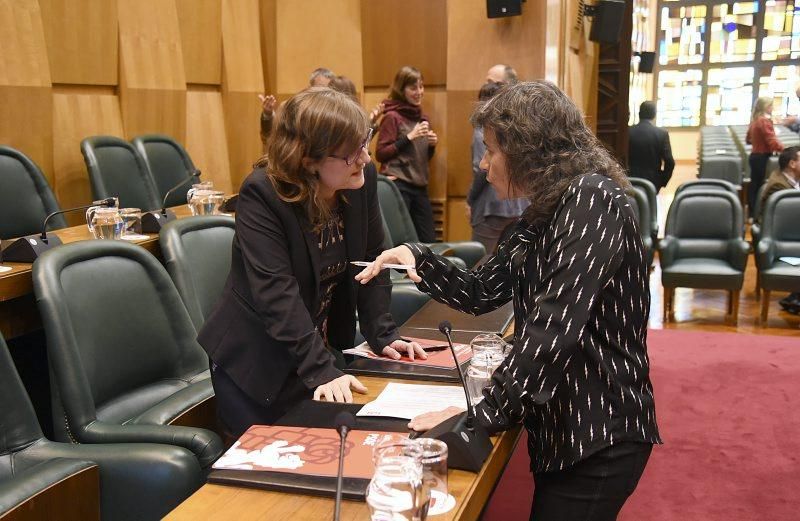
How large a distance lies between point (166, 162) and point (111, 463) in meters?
3.41

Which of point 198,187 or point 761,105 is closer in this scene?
point 198,187

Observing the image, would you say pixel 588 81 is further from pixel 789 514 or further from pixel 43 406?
pixel 43 406

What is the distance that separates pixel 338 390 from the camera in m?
1.54

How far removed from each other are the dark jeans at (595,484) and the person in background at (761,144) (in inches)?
284

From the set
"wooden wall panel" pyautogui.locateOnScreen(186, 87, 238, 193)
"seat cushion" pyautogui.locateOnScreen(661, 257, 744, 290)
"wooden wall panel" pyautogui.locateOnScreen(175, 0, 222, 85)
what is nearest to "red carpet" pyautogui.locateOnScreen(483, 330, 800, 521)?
"seat cushion" pyautogui.locateOnScreen(661, 257, 744, 290)

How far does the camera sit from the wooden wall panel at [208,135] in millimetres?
5324

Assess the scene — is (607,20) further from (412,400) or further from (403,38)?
(412,400)

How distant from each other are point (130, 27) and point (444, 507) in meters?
4.32

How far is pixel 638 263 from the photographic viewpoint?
1.31m

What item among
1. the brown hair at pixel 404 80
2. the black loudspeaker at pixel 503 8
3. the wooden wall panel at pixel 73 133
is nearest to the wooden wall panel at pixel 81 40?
the wooden wall panel at pixel 73 133

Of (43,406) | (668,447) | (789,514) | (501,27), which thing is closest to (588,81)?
(501,27)

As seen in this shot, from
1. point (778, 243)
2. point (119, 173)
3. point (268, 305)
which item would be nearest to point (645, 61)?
point (778, 243)

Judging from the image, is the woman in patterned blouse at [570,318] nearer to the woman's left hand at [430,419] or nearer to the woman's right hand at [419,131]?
the woman's left hand at [430,419]

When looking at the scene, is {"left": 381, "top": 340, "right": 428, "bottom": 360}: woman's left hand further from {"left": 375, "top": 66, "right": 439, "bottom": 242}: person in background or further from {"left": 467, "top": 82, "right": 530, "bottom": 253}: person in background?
{"left": 375, "top": 66, "right": 439, "bottom": 242}: person in background
